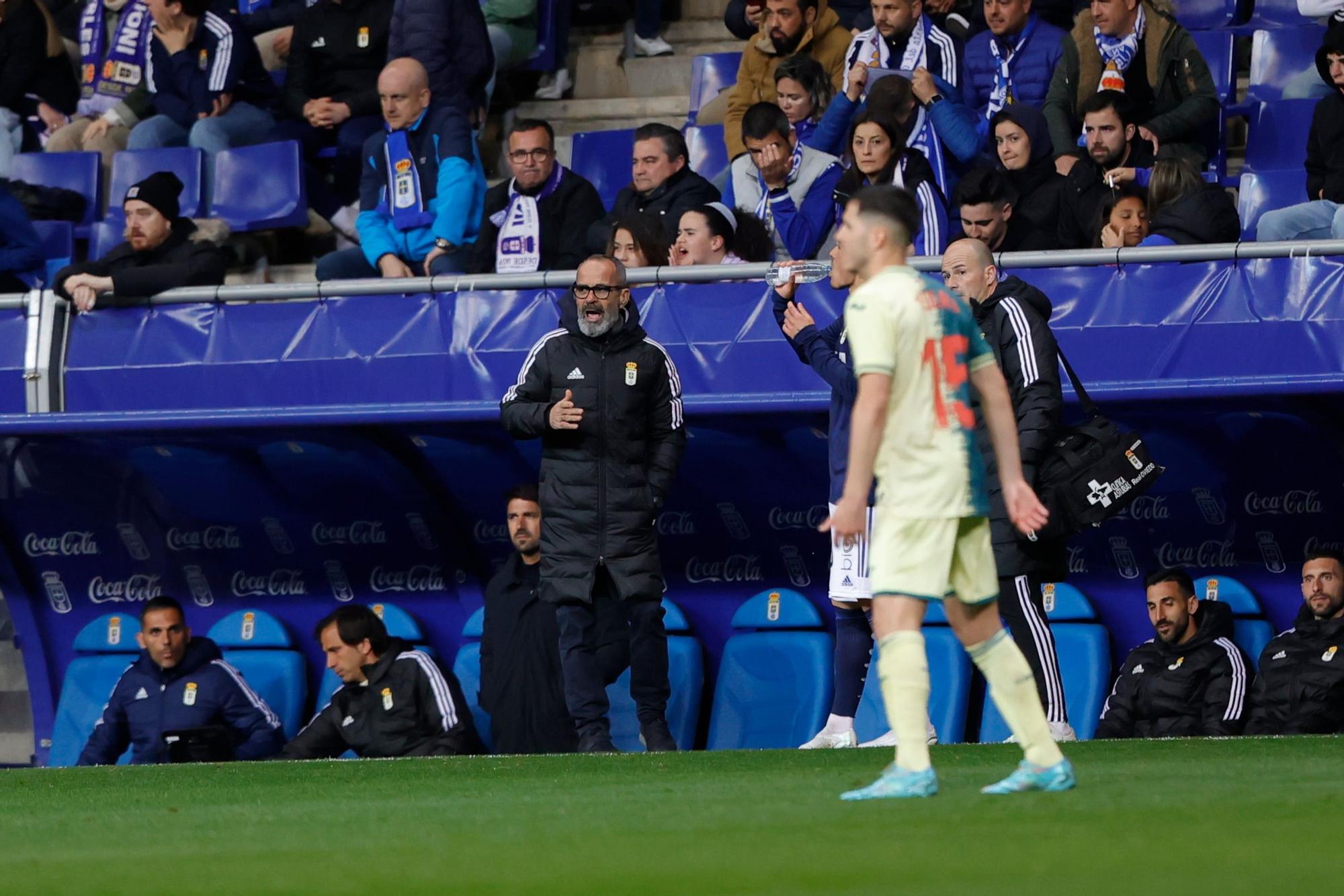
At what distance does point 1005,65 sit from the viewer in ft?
38.4

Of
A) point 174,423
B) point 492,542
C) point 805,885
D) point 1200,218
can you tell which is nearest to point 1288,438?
point 1200,218

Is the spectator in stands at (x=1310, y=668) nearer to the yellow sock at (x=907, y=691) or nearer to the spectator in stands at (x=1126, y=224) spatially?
the spectator in stands at (x=1126, y=224)

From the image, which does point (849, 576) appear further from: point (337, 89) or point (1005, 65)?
point (337, 89)

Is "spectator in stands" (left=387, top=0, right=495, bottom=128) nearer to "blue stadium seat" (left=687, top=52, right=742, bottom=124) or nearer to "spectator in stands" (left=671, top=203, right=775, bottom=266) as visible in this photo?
"blue stadium seat" (left=687, top=52, right=742, bottom=124)

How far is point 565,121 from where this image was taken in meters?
14.3

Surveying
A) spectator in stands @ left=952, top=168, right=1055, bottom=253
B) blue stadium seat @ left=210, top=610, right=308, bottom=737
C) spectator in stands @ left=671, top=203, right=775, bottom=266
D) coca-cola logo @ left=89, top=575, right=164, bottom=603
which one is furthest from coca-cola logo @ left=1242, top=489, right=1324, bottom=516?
coca-cola logo @ left=89, top=575, right=164, bottom=603

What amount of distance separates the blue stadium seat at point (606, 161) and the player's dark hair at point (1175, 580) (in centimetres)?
466

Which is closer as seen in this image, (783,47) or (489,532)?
(489,532)

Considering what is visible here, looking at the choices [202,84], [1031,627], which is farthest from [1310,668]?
[202,84]

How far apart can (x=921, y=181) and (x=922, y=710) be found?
17.4 ft

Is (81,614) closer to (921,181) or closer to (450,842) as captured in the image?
(921,181)

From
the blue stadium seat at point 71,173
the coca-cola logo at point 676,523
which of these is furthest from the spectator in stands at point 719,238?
the blue stadium seat at point 71,173

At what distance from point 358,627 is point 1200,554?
4.11m

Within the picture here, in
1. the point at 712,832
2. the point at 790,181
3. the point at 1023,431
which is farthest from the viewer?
the point at 790,181
